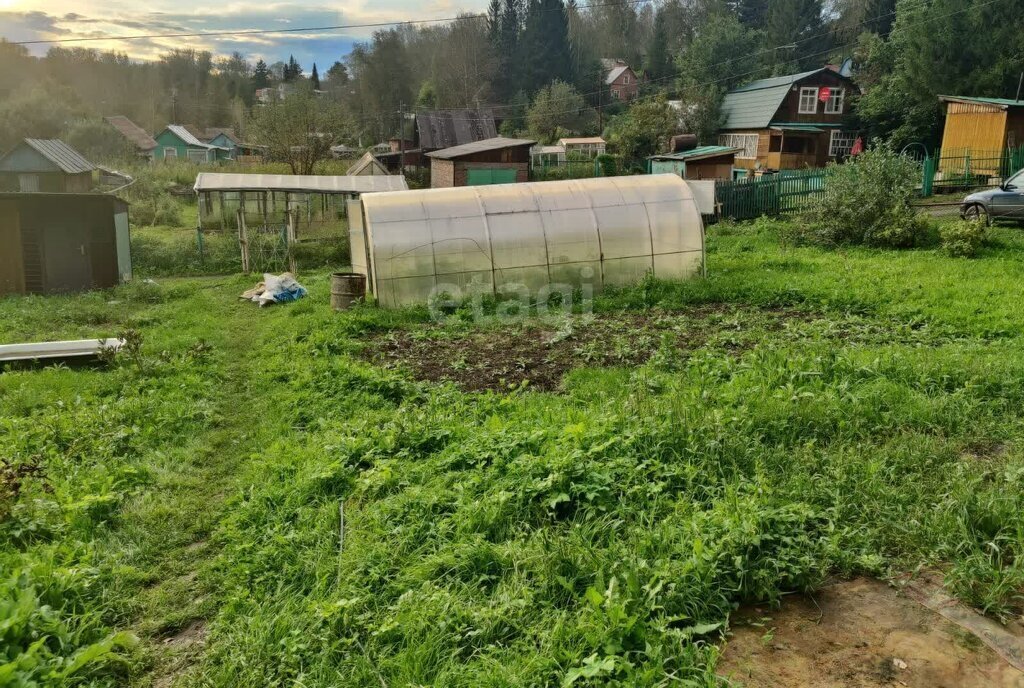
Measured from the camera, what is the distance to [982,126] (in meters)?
26.3

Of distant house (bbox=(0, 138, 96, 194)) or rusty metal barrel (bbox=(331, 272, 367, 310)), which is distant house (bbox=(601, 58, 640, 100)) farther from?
rusty metal barrel (bbox=(331, 272, 367, 310))

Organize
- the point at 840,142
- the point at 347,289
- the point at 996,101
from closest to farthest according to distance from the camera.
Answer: the point at 347,289
the point at 996,101
the point at 840,142

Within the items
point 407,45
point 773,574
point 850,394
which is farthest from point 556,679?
point 407,45

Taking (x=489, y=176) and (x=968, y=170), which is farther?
(x=489, y=176)

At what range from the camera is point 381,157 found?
1553 inches

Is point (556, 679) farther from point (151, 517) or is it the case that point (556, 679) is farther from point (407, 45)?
point (407, 45)

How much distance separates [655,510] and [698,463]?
0.81 m

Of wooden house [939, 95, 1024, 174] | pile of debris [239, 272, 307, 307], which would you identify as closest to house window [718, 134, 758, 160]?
wooden house [939, 95, 1024, 174]

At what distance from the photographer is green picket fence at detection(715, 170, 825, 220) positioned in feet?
75.4

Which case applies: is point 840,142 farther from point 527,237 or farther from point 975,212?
point 527,237

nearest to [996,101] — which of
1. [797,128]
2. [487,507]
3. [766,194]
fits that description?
[766,194]

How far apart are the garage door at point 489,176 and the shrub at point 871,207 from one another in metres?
17.2

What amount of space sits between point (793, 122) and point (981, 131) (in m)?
11.3

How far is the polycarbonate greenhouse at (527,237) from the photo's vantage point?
13.1m
